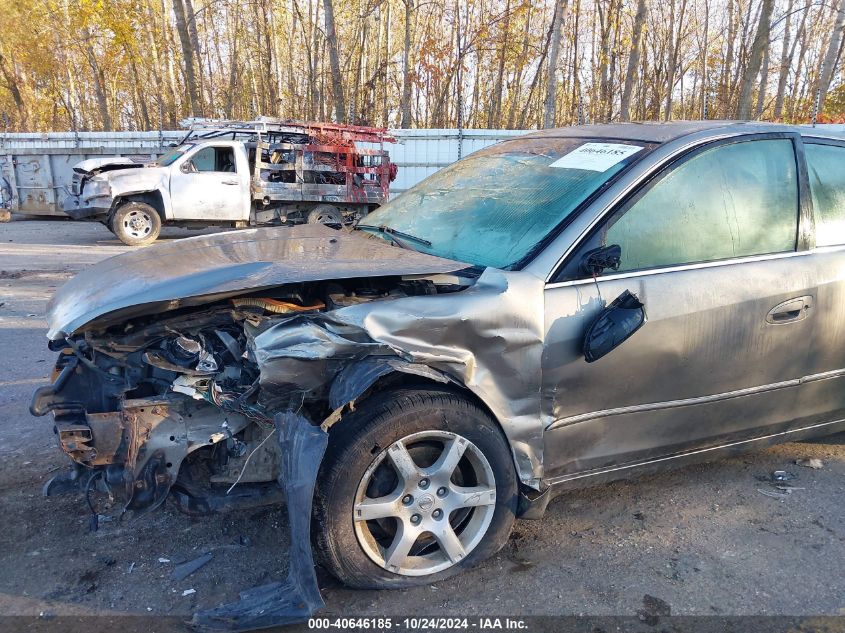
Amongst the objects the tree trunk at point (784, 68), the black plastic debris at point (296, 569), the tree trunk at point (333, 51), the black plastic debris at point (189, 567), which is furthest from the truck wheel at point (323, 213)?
the tree trunk at point (784, 68)

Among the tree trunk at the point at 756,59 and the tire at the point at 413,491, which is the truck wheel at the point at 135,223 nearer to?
the tire at the point at 413,491

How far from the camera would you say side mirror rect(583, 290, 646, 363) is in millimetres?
2354

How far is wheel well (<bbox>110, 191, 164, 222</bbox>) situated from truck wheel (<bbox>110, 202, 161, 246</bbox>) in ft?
0.23

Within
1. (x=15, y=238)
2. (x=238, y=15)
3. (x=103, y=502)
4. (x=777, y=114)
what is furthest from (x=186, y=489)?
(x=238, y=15)

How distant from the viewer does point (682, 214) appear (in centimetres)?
268

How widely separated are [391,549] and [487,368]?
30.2 inches

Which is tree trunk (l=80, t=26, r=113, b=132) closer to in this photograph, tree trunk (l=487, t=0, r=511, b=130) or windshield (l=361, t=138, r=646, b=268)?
tree trunk (l=487, t=0, r=511, b=130)

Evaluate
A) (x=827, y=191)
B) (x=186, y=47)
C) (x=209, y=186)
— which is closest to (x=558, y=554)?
(x=827, y=191)

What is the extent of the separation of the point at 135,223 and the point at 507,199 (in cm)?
1027

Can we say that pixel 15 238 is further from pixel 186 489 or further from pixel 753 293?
pixel 753 293

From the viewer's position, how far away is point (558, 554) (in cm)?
256

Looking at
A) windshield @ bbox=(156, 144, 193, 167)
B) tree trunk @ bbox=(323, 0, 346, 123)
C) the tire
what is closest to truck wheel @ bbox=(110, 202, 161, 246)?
windshield @ bbox=(156, 144, 193, 167)

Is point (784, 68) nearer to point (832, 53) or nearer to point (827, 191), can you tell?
point (832, 53)

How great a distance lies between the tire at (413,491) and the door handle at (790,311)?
1393 millimetres
